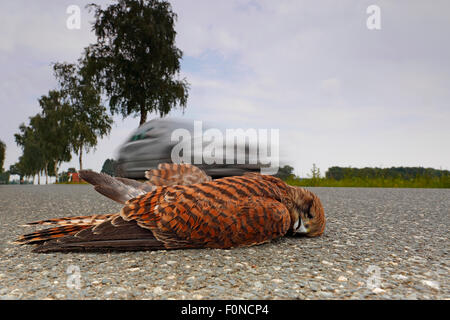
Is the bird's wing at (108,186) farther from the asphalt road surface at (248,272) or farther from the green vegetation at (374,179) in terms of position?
the green vegetation at (374,179)

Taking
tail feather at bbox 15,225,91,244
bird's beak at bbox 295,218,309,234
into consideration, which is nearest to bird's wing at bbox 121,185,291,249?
tail feather at bbox 15,225,91,244

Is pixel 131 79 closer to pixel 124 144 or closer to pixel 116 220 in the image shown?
pixel 124 144

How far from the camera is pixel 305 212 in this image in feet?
8.37

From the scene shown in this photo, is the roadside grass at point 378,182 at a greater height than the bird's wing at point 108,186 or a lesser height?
lesser

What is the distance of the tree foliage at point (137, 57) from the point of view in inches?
712

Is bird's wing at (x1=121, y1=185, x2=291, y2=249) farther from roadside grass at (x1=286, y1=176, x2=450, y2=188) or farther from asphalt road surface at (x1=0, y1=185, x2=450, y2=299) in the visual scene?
roadside grass at (x1=286, y1=176, x2=450, y2=188)

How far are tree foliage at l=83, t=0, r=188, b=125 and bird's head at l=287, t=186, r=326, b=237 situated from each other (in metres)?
17.0

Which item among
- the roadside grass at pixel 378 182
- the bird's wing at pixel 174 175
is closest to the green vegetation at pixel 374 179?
the roadside grass at pixel 378 182

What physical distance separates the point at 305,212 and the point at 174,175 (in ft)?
4.04

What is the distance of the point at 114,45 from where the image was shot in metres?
19.1

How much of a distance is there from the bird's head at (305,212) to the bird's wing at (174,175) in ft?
3.14

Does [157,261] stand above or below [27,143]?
below
